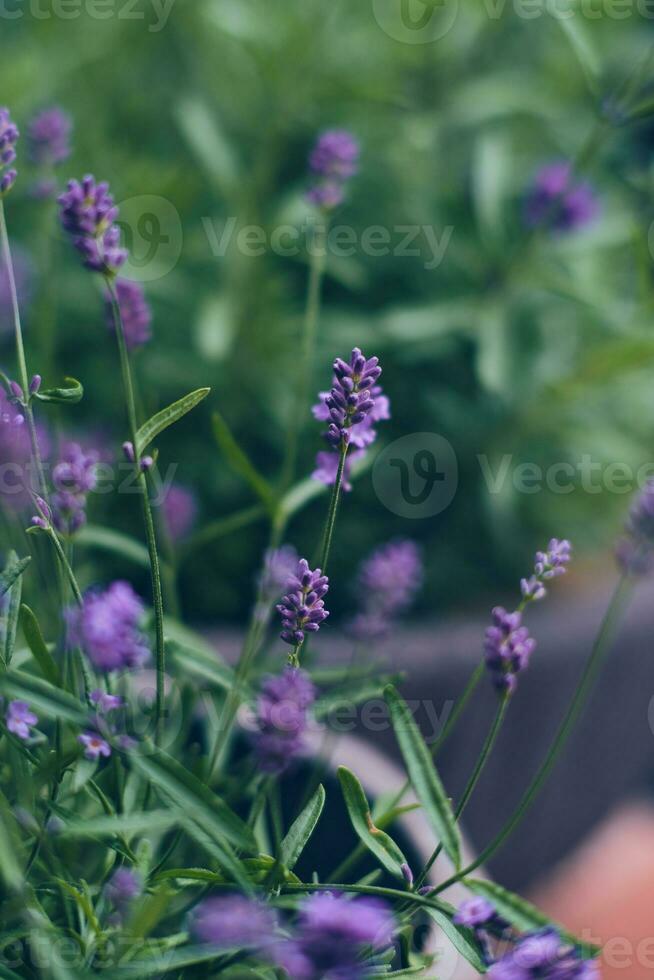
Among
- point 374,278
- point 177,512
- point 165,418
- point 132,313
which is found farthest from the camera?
point 374,278

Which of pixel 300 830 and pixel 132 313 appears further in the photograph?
pixel 132 313

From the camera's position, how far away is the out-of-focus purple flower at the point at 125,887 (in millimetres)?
542

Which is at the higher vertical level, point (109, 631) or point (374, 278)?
point (374, 278)

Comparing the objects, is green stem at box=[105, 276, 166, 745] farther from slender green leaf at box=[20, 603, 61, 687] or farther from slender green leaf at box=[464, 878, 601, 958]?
slender green leaf at box=[464, 878, 601, 958]

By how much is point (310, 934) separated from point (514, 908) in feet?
0.46

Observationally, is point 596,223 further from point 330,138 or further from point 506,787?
point 506,787

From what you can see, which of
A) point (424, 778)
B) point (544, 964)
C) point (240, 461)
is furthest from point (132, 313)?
point (544, 964)

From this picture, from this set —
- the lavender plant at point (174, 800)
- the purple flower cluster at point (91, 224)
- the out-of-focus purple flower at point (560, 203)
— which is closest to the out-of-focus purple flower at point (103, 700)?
the lavender plant at point (174, 800)

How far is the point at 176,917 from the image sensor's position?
2.09 feet

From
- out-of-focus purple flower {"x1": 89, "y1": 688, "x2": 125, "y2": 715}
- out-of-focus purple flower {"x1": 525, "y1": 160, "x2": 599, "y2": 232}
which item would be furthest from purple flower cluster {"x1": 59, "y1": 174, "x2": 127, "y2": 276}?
out-of-focus purple flower {"x1": 525, "y1": 160, "x2": 599, "y2": 232}

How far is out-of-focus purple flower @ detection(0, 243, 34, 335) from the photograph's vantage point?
1007 millimetres

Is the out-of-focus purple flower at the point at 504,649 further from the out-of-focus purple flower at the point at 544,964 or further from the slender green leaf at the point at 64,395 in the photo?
the slender green leaf at the point at 64,395

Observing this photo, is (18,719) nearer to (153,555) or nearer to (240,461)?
(153,555)

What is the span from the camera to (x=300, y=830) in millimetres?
551
